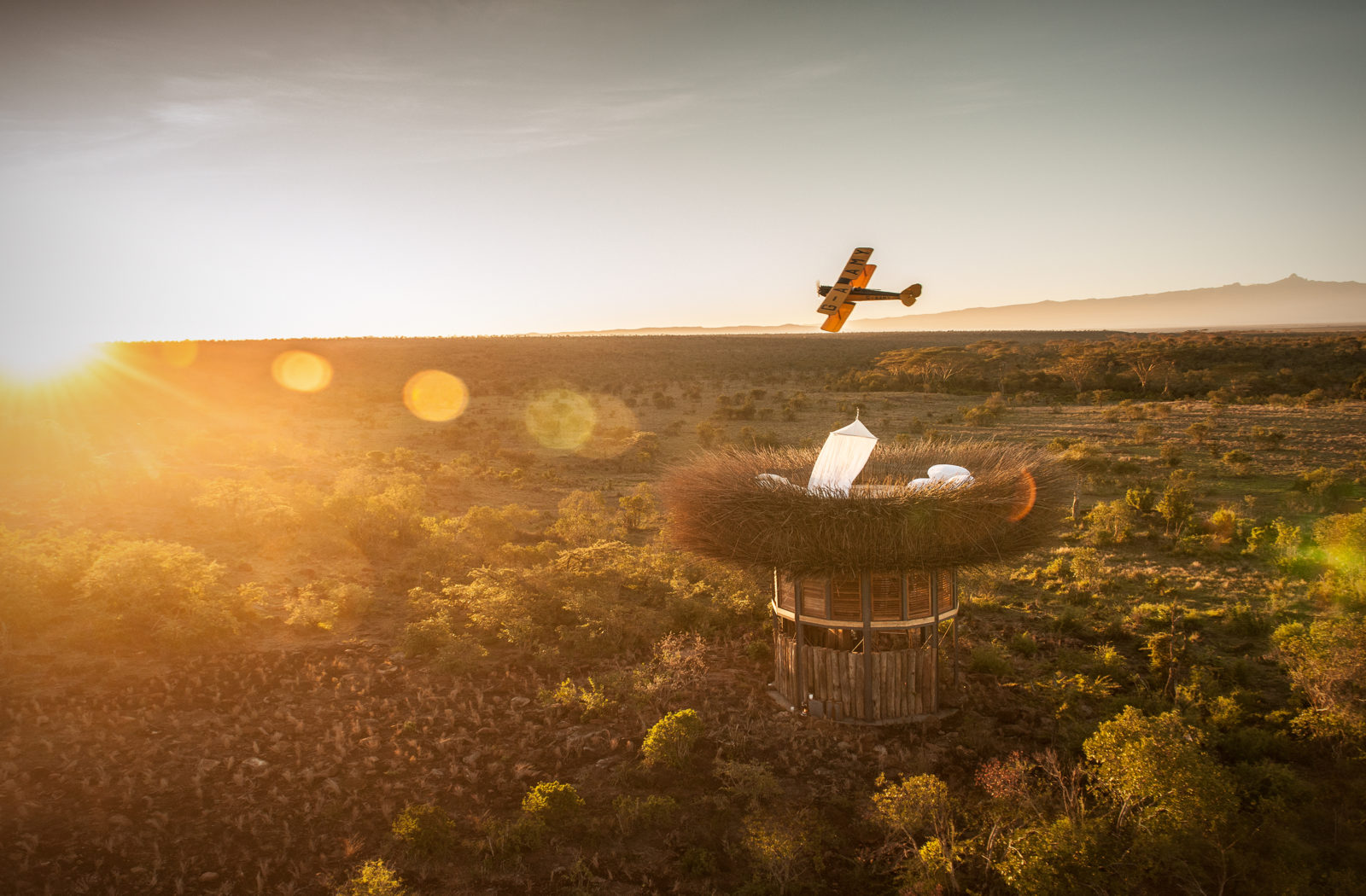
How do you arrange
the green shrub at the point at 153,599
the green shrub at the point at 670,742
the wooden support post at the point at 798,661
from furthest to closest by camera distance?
the green shrub at the point at 153,599 < the wooden support post at the point at 798,661 < the green shrub at the point at 670,742

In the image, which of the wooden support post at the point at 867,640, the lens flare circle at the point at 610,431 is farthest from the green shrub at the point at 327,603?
the lens flare circle at the point at 610,431

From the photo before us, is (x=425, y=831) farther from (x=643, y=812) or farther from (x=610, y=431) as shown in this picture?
(x=610, y=431)

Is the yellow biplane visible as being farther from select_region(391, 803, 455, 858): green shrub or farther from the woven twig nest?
select_region(391, 803, 455, 858): green shrub

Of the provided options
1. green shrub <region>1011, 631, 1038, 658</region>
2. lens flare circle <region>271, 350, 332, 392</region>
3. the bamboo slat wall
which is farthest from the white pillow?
lens flare circle <region>271, 350, 332, 392</region>

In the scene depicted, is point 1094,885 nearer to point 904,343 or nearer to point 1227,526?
point 1227,526

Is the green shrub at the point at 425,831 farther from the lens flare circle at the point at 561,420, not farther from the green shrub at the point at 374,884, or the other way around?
the lens flare circle at the point at 561,420

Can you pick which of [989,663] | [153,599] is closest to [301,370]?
[153,599]

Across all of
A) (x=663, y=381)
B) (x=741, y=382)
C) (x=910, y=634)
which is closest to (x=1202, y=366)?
(x=741, y=382)
